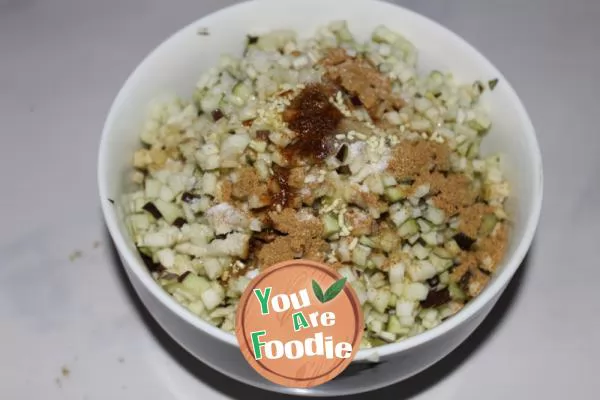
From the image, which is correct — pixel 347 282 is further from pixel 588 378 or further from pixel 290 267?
pixel 588 378

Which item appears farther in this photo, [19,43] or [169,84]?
[19,43]

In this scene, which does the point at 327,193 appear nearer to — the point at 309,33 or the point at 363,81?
the point at 363,81

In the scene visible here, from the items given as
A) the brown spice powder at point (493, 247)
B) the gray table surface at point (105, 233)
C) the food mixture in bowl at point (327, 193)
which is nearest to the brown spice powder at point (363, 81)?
the food mixture in bowl at point (327, 193)

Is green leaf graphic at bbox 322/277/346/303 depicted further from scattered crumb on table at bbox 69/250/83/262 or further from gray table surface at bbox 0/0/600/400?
scattered crumb on table at bbox 69/250/83/262

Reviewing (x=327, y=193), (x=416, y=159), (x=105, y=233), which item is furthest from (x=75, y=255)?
(x=416, y=159)

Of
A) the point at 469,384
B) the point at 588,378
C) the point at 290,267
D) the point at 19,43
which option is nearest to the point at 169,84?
the point at 290,267
